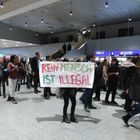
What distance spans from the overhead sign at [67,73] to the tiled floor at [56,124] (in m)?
0.75

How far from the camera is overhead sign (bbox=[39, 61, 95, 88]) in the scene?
13.4 feet

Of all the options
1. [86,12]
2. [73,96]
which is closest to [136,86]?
[73,96]

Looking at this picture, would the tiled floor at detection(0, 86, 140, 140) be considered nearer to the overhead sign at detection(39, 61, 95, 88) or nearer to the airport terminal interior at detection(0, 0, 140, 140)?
the airport terminal interior at detection(0, 0, 140, 140)

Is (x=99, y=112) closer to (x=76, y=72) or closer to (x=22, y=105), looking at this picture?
(x=76, y=72)

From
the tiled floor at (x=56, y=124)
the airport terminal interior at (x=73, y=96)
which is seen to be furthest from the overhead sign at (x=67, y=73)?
the tiled floor at (x=56, y=124)

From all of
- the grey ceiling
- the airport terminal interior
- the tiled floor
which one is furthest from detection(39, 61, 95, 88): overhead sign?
the grey ceiling

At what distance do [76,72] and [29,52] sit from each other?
53.9 ft

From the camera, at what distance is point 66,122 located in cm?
394

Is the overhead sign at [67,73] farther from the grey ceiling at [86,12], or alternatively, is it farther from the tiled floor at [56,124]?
the grey ceiling at [86,12]

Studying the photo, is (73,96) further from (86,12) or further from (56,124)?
(86,12)

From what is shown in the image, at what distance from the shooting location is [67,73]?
13.6ft

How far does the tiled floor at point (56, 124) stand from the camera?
3316 mm

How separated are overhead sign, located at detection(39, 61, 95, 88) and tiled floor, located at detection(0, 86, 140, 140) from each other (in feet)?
2.45

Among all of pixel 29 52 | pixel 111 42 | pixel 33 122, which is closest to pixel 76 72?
pixel 33 122
